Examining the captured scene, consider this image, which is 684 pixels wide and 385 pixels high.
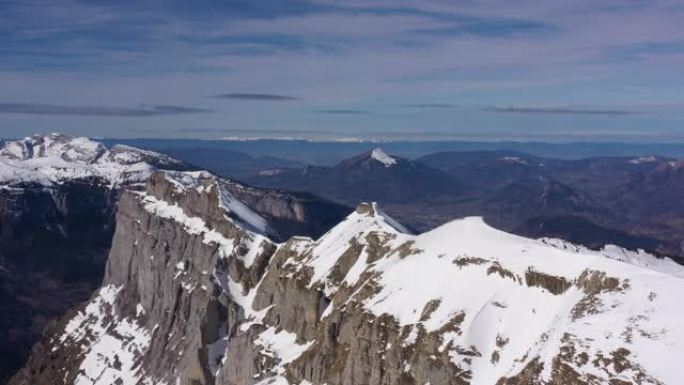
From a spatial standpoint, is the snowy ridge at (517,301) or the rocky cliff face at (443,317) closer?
the snowy ridge at (517,301)

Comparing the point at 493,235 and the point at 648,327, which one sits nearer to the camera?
the point at 648,327

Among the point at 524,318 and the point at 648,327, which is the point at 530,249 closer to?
the point at 524,318

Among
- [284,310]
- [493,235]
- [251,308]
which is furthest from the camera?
[251,308]

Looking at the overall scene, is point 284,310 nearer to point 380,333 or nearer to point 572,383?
point 380,333

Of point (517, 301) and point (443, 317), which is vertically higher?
point (517, 301)

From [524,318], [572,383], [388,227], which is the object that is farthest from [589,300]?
[388,227]

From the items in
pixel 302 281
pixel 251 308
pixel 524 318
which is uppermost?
pixel 524 318

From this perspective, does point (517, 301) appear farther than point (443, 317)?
No

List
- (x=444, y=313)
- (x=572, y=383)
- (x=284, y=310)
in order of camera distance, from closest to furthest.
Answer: (x=572, y=383) < (x=444, y=313) < (x=284, y=310)

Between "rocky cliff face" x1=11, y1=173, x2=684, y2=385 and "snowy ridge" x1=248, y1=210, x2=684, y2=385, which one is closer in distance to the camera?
"snowy ridge" x1=248, y1=210, x2=684, y2=385

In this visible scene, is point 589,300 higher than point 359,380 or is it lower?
higher
